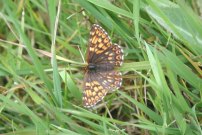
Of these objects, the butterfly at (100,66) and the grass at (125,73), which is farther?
the butterfly at (100,66)

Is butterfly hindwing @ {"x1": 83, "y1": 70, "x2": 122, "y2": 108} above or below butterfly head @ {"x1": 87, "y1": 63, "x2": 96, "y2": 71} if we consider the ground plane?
below

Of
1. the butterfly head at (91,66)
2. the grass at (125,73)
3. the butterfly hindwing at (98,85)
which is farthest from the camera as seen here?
the butterfly head at (91,66)

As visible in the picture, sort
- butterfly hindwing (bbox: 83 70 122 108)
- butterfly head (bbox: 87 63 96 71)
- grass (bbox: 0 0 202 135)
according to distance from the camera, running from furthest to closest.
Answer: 1. butterfly head (bbox: 87 63 96 71)
2. butterfly hindwing (bbox: 83 70 122 108)
3. grass (bbox: 0 0 202 135)

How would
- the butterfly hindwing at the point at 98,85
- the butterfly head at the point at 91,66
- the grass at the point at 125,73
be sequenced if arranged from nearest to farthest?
the grass at the point at 125,73
the butterfly hindwing at the point at 98,85
the butterfly head at the point at 91,66

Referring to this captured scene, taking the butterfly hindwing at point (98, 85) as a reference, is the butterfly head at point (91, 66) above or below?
above

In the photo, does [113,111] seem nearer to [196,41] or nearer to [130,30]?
[130,30]

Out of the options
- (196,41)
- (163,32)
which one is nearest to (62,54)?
(163,32)
